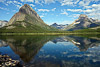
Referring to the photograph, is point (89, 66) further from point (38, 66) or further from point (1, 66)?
point (1, 66)

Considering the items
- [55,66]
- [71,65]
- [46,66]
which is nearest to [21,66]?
[46,66]

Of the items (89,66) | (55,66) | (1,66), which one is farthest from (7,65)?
(89,66)

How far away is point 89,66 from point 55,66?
9916 mm

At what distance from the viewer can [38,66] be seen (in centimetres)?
2558

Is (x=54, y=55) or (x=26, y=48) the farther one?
(x=26, y=48)

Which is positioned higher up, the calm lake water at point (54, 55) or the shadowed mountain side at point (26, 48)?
the shadowed mountain side at point (26, 48)

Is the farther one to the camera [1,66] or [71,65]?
[71,65]

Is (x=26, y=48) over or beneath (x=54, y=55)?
over

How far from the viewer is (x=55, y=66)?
2611 centimetres

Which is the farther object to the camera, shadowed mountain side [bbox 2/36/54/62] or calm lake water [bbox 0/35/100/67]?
shadowed mountain side [bbox 2/36/54/62]

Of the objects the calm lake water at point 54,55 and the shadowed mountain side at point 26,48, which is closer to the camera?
the calm lake water at point 54,55

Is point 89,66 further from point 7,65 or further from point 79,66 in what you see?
point 7,65

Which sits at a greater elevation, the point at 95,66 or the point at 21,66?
the point at 21,66

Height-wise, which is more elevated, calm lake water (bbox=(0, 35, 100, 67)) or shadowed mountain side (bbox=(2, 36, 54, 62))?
shadowed mountain side (bbox=(2, 36, 54, 62))
